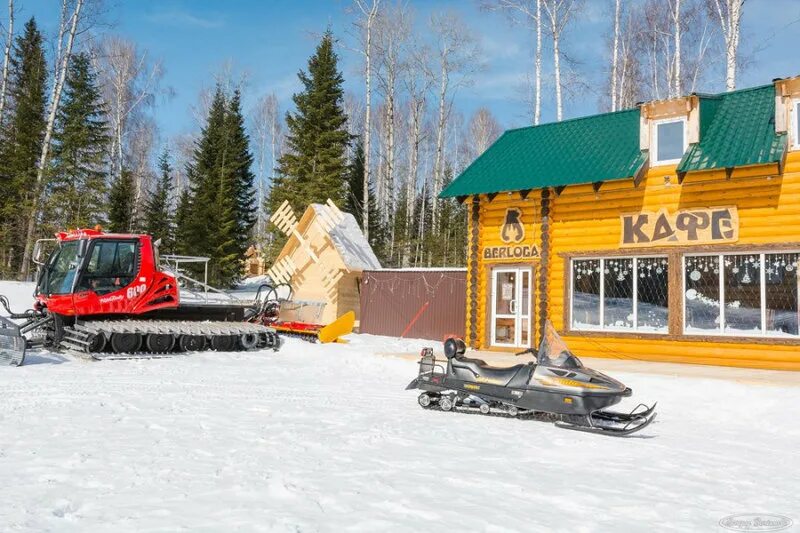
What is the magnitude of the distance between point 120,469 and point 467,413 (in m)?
4.67

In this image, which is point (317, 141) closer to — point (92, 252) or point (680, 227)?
point (92, 252)

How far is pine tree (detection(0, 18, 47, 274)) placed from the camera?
26750 millimetres

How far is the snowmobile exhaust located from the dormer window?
12.7 meters

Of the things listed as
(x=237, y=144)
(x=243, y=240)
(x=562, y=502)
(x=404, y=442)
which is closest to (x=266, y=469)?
(x=404, y=442)

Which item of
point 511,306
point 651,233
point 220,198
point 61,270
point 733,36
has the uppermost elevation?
point 733,36

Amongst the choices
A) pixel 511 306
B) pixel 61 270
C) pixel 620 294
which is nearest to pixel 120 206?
pixel 61 270

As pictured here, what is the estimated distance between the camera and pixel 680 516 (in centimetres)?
433

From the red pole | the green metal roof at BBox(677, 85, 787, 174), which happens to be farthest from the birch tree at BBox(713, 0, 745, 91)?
the red pole

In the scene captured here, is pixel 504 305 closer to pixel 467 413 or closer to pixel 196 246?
pixel 467 413

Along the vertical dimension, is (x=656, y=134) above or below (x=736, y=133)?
above

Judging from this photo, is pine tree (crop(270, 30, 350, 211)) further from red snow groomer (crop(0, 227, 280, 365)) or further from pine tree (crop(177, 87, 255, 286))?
red snow groomer (crop(0, 227, 280, 365))

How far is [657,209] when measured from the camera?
12.8m

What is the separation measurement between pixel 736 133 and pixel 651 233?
8.19ft

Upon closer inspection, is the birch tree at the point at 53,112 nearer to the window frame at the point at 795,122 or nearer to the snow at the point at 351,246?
the snow at the point at 351,246
